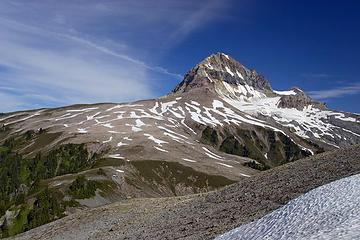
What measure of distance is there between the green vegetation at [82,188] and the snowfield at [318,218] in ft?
420

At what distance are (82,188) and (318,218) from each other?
139 meters

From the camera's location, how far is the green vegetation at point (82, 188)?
150 meters

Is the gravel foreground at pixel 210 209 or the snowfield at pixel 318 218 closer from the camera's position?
the snowfield at pixel 318 218

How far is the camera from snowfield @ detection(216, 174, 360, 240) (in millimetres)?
19541

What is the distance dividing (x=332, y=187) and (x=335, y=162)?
12.9m

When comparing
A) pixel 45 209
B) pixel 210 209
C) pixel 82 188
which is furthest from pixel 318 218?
pixel 82 188

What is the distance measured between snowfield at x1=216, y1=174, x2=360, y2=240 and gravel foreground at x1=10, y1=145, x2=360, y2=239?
5.12 metres

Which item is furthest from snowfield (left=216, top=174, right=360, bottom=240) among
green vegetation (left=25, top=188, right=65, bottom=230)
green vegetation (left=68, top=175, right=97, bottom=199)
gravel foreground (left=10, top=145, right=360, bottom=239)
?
green vegetation (left=68, top=175, right=97, bottom=199)

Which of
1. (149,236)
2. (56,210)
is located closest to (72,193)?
(56,210)

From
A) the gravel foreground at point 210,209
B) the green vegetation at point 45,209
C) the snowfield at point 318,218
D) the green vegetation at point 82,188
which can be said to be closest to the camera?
the snowfield at point 318,218

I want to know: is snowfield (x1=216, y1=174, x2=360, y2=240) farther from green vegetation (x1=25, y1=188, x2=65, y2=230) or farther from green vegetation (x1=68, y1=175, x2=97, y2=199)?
green vegetation (x1=68, y1=175, x2=97, y2=199)

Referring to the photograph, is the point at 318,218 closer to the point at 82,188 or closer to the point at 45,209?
the point at 45,209

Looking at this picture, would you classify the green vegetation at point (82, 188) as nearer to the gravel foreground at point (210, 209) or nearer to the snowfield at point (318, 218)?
the gravel foreground at point (210, 209)

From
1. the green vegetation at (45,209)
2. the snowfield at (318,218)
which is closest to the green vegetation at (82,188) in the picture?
the green vegetation at (45,209)
